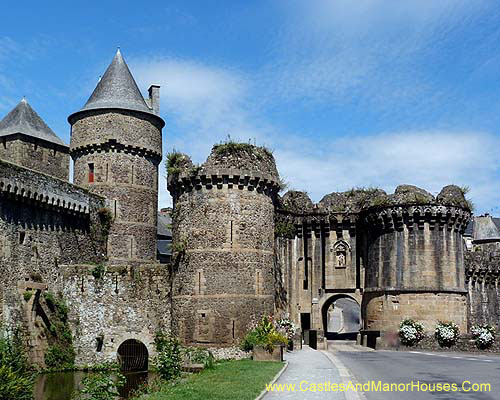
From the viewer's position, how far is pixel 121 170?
3106 centimetres

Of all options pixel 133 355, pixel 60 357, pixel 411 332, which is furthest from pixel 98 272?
pixel 411 332

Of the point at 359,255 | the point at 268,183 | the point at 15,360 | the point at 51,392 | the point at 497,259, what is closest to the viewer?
the point at 15,360

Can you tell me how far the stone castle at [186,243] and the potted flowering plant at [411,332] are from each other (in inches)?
19.6

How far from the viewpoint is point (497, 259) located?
41.8 metres

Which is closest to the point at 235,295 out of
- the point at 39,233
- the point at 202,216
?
the point at 202,216

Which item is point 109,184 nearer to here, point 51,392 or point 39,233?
point 39,233


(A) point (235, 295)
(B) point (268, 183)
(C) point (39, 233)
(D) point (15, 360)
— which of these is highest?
(B) point (268, 183)

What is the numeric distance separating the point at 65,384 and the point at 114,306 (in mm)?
5127

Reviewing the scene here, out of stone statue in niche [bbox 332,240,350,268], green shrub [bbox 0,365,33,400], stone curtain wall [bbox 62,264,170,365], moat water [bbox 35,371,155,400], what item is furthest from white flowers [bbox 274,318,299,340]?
green shrub [bbox 0,365,33,400]

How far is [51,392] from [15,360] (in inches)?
91.4

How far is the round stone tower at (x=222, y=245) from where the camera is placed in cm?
2531

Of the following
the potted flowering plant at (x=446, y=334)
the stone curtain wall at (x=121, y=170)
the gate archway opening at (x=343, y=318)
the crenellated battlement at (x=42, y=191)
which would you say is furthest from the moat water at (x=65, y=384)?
the gate archway opening at (x=343, y=318)

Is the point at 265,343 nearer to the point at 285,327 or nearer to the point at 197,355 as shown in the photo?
the point at 197,355

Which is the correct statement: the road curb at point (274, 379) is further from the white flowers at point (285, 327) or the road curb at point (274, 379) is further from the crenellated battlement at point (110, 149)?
the crenellated battlement at point (110, 149)
